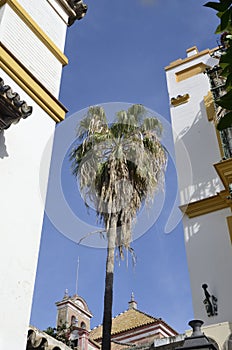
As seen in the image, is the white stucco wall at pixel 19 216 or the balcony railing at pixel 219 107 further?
the balcony railing at pixel 219 107

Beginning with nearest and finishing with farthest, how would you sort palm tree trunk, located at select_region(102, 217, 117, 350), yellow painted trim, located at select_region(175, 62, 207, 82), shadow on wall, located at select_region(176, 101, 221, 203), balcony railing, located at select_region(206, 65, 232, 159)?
1. palm tree trunk, located at select_region(102, 217, 117, 350)
2. balcony railing, located at select_region(206, 65, 232, 159)
3. shadow on wall, located at select_region(176, 101, 221, 203)
4. yellow painted trim, located at select_region(175, 62, 207, 82)

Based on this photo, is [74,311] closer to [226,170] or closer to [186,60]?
[186,60]

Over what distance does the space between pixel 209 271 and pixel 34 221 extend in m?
4.27

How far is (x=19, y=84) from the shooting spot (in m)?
5.61

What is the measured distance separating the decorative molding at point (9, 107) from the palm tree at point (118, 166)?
15.7ft

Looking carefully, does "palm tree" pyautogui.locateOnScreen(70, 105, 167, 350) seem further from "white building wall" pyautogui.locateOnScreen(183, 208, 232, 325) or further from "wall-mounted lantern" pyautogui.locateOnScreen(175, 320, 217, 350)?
"wall-mounted lantern" pyautogui.locateOnScreen(175, 320, 217, 350)

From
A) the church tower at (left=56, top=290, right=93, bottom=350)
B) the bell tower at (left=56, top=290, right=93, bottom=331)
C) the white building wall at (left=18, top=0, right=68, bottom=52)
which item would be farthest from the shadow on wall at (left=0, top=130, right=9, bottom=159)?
the bell tower at (left=56, top=290, right=93, bottom=331)

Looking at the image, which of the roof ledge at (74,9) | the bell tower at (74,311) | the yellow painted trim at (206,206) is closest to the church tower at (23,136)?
the roof ledge at (74,9)

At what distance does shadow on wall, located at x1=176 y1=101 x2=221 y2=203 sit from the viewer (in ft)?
30.2

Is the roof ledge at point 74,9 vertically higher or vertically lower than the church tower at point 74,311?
higher

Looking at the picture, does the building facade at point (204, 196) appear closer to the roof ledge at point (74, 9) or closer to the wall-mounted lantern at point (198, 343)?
the wall-mounted lantern at point (198, 343)

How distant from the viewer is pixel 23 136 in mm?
5215

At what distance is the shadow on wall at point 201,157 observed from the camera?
30.2 feet

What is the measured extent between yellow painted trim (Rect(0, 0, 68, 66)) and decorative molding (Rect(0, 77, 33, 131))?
2101 mm
